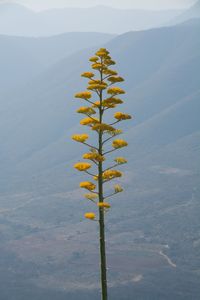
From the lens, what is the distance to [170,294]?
10125cm

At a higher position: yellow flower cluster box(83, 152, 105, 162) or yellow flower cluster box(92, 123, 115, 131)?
yellow flower cluster box(92, 123, 115, 131)

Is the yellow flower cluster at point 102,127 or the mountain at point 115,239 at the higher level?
the mountain at point 115,239

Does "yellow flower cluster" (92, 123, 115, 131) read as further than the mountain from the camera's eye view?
No

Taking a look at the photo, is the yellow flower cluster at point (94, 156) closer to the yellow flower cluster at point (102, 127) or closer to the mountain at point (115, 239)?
the yellow flower cluster at point (102, 127)

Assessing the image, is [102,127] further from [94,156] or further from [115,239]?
[115,239]

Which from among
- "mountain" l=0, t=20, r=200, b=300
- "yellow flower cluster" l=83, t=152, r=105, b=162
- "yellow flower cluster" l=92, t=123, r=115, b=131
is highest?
"mountain" l=0, t=20, r=200, b=300

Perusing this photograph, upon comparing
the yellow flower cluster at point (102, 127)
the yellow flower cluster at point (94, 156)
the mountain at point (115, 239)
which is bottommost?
the yellow flower cluster at point (94, 156)

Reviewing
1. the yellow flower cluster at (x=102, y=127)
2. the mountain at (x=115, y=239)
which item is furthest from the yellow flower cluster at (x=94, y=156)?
the mountain at (x=115, y=239)

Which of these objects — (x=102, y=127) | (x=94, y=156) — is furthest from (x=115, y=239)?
(x=102, y=127)

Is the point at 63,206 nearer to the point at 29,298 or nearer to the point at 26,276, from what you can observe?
the point at 26,276

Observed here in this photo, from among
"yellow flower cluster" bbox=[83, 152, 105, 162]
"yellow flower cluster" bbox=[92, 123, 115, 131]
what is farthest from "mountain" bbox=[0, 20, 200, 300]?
"yellow flower cluster" bbox=[92, 123, 115, 131]

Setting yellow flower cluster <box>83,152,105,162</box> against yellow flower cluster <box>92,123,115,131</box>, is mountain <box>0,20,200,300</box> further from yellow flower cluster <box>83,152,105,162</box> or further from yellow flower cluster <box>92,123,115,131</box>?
yellow flower cluster <box>92,123,115,131</box>

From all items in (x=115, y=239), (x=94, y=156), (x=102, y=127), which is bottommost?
(x=94, y=156)

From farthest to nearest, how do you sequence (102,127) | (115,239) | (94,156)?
(115,239), (94,156), (102,127)
